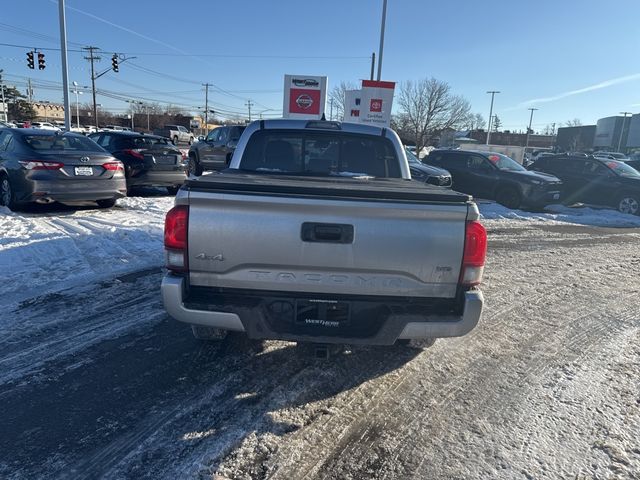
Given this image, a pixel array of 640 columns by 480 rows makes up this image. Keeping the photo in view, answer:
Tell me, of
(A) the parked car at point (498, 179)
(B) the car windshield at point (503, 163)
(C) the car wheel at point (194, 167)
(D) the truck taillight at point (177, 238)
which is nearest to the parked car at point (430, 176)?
(A) the parked car at point (498, 179)

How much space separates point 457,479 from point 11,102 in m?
103

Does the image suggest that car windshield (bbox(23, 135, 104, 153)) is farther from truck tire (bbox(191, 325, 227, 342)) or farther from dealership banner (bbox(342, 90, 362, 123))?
dealership banner (bbox(342, 90, 362, 123))

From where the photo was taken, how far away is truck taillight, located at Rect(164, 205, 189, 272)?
2.79 meters

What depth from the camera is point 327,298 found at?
9.47 ft

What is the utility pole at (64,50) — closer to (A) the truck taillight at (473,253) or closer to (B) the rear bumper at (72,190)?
(B) the rear bumper at (72,190)

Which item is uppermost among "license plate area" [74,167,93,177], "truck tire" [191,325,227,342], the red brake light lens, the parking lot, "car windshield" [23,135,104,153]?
"car windshield" [23,135,104,153]

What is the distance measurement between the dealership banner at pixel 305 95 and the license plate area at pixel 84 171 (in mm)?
8707

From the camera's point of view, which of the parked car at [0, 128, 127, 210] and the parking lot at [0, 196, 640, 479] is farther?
the parked car at [0, 128, 127, 210]

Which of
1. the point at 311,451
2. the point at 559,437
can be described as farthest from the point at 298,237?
the point at 559,437

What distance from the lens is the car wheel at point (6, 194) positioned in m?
8.10

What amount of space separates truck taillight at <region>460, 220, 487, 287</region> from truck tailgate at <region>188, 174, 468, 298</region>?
0.17 feet

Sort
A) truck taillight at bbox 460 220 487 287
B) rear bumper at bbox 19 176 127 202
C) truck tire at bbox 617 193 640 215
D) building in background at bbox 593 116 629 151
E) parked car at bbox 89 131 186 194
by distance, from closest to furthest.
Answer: truck taillight at bbox 460 220 487 287
rear bumper at bbox 19 176 127 202
parked car at bbox 89 131 186 194
truck tire at bbox 617 193 640 215
building in background at bbox 593 116 629 151

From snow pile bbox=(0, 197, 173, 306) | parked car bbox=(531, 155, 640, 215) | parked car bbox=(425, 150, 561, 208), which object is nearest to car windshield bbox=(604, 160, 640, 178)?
parked car bbox=(531, 155, 640, 215)

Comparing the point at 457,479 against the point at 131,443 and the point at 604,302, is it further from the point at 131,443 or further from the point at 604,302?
the point at 604,302
